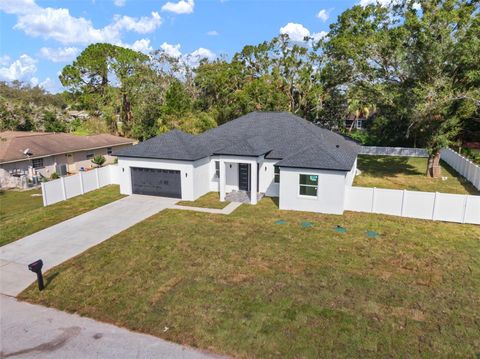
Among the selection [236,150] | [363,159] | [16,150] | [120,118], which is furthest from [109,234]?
[120,118]

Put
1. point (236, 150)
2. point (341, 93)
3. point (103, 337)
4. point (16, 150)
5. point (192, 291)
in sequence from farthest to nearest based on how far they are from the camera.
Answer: point (341, 93)
point (16, 150)
point (236, 150)
point (192, 291)
point (103, 337)

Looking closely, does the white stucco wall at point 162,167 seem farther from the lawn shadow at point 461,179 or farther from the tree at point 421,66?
the lawn shadow at point 461,179

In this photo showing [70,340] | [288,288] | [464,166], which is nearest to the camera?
[70,340]

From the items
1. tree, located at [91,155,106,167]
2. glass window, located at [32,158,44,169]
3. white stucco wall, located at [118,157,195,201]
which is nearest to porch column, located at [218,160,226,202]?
white stucco wall, located at [118,157,195,201]

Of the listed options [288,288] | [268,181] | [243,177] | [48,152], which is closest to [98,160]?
[48,152]

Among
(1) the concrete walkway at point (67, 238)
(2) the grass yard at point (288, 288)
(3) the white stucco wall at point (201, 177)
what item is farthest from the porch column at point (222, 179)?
(2) the grass yard at point (288, 288)

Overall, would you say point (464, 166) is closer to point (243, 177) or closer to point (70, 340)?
point (243, 177)

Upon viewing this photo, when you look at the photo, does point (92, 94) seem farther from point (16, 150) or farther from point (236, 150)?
point (236, 150)

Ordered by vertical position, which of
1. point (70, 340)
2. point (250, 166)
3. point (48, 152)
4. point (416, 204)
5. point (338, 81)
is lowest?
point (70, 340)
